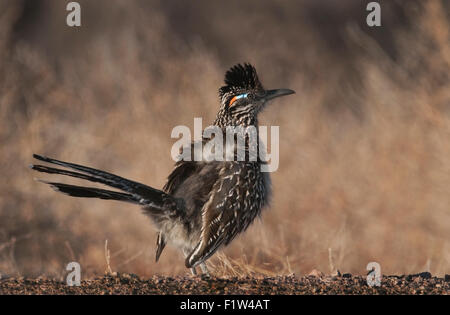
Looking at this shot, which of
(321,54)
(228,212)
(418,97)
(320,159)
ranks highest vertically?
(321,54)

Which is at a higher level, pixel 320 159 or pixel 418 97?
pixel 418 97

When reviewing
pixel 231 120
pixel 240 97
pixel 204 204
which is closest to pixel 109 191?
pixel 204 204

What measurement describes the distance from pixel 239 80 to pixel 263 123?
5.07m

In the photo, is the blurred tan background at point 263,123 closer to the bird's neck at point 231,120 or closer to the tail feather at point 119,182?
the bird's neck at point 231,120

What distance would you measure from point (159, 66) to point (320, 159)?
3.99 metres

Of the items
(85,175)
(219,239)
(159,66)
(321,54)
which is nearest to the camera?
(85,175)

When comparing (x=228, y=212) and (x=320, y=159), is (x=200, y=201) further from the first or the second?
(x=320, y=159)

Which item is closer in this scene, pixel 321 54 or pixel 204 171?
pixel 204 171

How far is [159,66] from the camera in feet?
48.5

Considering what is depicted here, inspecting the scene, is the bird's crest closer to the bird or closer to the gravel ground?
the bird

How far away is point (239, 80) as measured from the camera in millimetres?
8586

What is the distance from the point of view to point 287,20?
2070 cm

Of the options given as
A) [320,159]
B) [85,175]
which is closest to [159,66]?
[320,159]

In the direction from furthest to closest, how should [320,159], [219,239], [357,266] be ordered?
[320,159]
[357,266]
[219,239]
